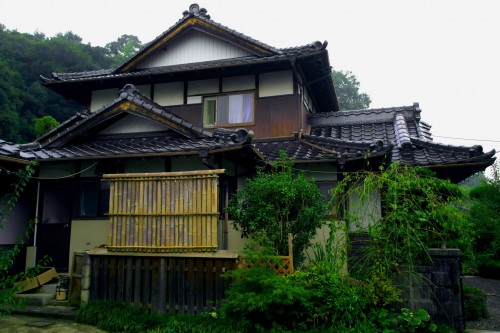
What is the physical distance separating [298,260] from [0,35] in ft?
122

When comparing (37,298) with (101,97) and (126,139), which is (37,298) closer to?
Answer: (126,139)

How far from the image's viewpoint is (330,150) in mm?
10297

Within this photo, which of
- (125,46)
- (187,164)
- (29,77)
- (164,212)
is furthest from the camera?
(125,46)

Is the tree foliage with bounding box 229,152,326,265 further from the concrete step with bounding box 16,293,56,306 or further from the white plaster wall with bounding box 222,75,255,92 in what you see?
the white plaster wall with bounding box 222,75,255,92

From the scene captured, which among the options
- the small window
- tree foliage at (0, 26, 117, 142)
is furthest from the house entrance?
tree foliage at (0, 26, 117, 142)

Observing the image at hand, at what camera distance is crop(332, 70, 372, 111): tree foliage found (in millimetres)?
53075

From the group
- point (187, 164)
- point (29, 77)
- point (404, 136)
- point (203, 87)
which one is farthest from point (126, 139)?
point (29, 77)

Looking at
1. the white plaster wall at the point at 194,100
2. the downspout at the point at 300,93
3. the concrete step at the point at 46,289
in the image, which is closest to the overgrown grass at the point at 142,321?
the concrete step at the point at 46,289

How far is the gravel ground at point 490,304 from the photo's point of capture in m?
7.51

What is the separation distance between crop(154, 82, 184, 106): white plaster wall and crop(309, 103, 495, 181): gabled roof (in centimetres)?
447

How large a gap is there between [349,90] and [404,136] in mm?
44246

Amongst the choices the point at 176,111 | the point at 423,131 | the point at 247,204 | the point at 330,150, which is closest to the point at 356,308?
the point at 247,204

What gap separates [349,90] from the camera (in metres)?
54.2

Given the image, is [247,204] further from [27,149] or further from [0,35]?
[0,35]
